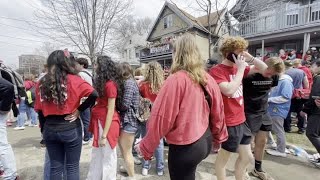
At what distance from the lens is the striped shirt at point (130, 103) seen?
323 centimetres

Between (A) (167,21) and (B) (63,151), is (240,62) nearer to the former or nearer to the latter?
(B) (63,151)

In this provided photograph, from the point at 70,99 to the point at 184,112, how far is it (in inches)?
51.5

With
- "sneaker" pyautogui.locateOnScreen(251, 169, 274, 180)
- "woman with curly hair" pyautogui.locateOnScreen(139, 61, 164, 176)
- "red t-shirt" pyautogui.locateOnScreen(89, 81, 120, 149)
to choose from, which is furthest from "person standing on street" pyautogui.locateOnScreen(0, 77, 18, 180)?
"sneaker" pyautogui.locateOnScreen(251, 169, 274, 180)

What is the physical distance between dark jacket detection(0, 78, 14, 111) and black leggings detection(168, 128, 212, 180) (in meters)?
2.42

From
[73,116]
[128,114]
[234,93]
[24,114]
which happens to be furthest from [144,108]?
[24,114]

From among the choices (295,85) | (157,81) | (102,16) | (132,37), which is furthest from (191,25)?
(132,37)

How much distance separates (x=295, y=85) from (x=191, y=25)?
53.8 ft

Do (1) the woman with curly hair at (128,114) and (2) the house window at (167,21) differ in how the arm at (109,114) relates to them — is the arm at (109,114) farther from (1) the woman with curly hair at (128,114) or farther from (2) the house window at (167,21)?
(2) the house window at (167,21)

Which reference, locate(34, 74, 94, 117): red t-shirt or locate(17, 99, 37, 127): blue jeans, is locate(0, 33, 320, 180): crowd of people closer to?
locate(34, 74, 94, 117): red t-shirt

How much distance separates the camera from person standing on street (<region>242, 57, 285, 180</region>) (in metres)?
3.27

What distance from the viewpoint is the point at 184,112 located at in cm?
193

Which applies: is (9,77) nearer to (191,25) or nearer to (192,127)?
(192,127)

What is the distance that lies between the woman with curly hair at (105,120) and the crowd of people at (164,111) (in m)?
0.01

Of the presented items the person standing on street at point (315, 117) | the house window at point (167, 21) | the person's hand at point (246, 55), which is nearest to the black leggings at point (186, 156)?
the person's hand at point (246, 55)
